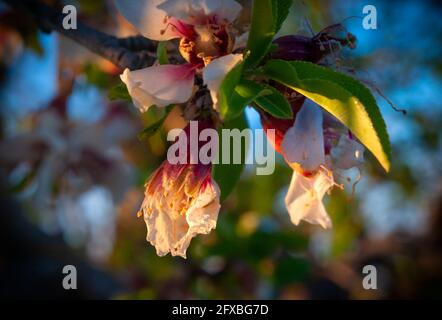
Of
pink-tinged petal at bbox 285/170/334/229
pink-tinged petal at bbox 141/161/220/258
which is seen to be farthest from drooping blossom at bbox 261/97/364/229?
pink-tinged petal at bbox 141/161/220/258

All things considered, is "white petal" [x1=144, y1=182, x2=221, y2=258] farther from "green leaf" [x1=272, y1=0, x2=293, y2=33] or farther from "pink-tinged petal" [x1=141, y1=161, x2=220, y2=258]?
"green leaf" [x1=272, y1=0, x2=293, y2=33]

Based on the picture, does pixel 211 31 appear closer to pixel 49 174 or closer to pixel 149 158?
pixel 49 174

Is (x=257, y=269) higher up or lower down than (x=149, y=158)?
lower down

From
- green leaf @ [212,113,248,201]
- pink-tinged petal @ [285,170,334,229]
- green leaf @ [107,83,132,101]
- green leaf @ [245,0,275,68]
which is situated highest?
green leaf @ [245,0,275,68]

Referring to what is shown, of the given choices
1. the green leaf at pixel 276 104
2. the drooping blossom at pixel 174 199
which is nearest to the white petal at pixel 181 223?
the drooping blossom at pixel 174 199
